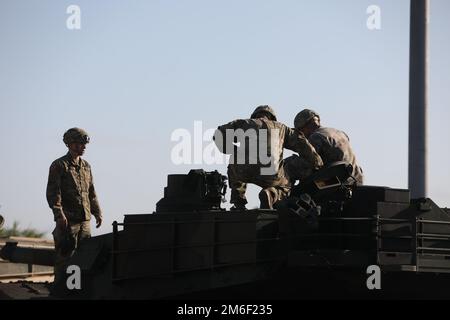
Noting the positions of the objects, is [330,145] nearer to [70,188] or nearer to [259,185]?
[259,185]

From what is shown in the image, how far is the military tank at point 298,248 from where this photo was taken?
9.68 meters

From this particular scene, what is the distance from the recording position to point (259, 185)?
11.0m

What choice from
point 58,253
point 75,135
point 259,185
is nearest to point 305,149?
point 259,185

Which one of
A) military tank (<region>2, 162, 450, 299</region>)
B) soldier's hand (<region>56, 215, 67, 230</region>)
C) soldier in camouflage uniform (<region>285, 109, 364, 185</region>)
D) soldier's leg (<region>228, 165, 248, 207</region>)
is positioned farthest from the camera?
soldier's hand (<region>56, 215, 67, 230</region>)

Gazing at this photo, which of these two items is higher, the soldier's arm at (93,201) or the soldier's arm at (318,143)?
the soldier's arm at (318,143)

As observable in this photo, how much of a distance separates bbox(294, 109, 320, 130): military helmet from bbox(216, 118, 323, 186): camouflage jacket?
0.51 m

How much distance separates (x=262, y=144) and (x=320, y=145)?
2.36ft

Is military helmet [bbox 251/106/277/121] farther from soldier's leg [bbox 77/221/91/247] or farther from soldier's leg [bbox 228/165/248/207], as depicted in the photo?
soldier's leg [bbox 77/221/91/247]

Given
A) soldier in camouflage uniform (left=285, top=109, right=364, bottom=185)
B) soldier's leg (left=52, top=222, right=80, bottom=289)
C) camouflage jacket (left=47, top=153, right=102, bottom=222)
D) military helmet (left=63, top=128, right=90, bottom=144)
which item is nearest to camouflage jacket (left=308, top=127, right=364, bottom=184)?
soldier in camouflage uniform (left=285, top=109, right=364, bottom=185)

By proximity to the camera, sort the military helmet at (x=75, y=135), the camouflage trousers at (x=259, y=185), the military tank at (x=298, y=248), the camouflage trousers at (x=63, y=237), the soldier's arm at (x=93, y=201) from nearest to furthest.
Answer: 1. the military tank at (x=298, y=248)
2. the camouflage trousers at (x=259, y=185)
3. the camouflage trousers at (x=63, y=237)
4. the military helmet at (x=75, y=135)
5. the soldier's arm at (x=93, y=201)

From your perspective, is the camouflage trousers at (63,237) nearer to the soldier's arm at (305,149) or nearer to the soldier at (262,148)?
the soldier at (262,148)

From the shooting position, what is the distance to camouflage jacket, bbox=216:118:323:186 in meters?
10.9

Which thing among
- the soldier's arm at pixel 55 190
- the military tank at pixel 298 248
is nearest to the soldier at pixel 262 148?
the military tank at pixel 298 248

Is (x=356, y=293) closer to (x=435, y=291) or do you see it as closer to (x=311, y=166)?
(x=435, y=291)
